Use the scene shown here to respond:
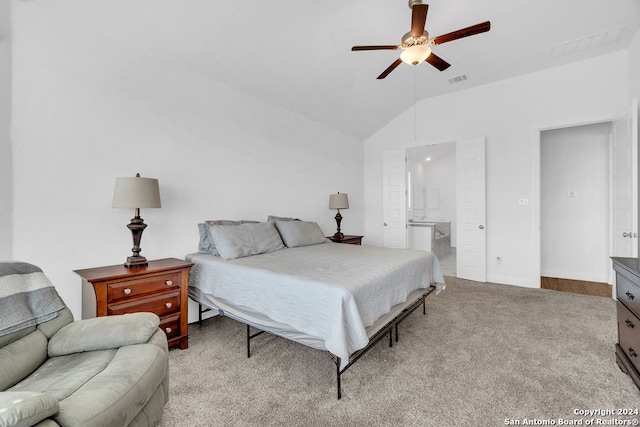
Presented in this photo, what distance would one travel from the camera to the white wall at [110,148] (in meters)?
2.16

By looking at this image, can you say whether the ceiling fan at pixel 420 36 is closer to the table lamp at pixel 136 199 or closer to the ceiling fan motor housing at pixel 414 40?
the ceiling fan motor housing at pixel 414 40

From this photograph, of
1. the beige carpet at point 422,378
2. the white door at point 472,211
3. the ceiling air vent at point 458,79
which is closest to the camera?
the beige carpet at point 422,378

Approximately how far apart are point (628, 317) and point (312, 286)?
7.00 feet

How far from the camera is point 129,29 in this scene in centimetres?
249

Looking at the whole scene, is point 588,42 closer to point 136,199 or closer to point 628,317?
point 628,317

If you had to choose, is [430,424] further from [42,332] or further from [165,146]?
[165,146]

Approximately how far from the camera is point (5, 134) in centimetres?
204

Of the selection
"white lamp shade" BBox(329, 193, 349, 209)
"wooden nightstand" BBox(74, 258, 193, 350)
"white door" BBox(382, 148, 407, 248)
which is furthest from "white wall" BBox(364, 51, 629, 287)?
"wooden nightstand" BBox(74, 258, 193, 350)

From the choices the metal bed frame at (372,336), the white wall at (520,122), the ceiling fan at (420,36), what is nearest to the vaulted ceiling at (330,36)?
the white wall at (520,122)

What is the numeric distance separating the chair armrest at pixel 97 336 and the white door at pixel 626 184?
437cm

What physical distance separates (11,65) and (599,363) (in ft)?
15.8

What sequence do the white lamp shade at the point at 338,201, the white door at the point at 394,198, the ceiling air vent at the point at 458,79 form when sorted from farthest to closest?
the white door at the point at 394,198 → the white lamp shade at the point at 338,201 → the ceiling air vent at the point at 458,79

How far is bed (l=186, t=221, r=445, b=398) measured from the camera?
1761 millimetres

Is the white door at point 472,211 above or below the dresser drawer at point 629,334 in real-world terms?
above
